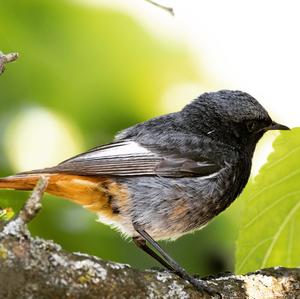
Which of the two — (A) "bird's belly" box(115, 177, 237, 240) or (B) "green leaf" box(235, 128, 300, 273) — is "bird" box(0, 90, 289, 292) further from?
(B) "green leaf" box(235, 128, 300, 273)

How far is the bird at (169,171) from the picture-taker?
13.7ft

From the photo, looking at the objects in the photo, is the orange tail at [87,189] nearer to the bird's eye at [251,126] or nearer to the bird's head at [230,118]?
the bird's head at [230,118]

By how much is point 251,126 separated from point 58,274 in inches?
92.6

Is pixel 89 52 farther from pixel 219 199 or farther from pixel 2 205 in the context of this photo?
pixel 2 205

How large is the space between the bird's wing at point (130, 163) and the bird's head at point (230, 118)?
280 millimetres

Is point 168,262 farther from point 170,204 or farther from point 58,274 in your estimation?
point 58,274

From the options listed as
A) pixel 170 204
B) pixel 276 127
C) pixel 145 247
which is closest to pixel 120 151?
pixel 170 204

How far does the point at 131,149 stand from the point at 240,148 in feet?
2.35

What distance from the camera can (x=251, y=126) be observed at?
467 centimetres

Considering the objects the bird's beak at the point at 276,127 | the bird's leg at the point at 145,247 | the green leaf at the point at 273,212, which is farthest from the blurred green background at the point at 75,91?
the green leaf at the point at 273,212

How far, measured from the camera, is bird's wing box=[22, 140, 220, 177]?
413 centimetres

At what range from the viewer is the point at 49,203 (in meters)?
4.94

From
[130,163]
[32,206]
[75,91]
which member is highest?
[75,91]

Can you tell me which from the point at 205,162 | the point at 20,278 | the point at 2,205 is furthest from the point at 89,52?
the point at 20,278
